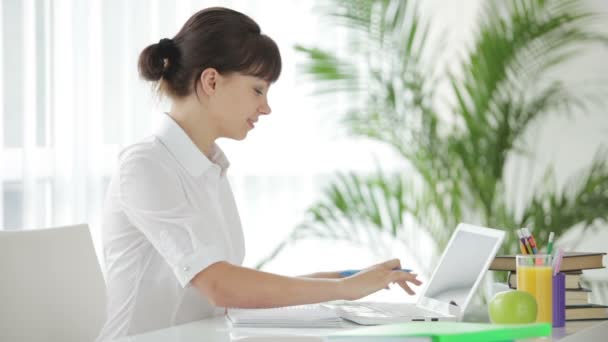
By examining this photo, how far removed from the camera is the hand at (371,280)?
6.07 feet

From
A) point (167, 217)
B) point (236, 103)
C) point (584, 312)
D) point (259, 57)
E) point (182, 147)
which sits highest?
point (259, 57)

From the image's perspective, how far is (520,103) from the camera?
3.65 meters

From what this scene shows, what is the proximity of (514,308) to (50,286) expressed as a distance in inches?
39.0

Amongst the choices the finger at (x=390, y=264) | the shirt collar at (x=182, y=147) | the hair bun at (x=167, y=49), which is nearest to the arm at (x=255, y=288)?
the finger at (x=390, y=264)

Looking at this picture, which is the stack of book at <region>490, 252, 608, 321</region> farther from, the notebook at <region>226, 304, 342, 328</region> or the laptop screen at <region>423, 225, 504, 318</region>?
the notebook at <region>226, 304, 342, 328</region>

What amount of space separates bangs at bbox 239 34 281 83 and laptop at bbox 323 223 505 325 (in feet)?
1.87

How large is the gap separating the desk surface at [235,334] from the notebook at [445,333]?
1.16 ft

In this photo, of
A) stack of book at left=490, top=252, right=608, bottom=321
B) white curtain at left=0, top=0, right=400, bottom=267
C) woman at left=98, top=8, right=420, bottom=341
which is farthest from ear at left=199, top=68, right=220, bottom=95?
white curtain at left=0, top=0, right=400, bottom=267

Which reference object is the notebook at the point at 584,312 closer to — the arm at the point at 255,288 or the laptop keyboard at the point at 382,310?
the laptop keyboard at the point at 382,310

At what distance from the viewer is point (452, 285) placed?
1.86m

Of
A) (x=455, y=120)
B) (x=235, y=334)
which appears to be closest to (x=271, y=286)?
(x=235, y=334)

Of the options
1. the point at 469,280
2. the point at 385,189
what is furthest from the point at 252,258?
the point at 469,280

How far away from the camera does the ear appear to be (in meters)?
2.05

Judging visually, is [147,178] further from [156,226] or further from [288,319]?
[288,319]
